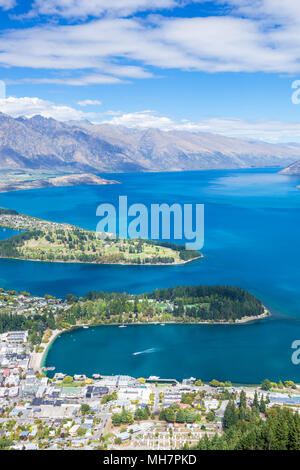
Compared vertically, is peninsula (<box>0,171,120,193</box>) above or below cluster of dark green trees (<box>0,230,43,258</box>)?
above

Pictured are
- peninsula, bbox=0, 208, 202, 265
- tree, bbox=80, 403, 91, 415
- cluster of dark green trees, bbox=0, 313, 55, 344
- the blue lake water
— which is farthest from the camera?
peninsula, bbox=0, 208, 202, 265

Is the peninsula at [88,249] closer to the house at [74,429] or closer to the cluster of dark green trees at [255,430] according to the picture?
the cluster of dark green trees at [255,430]

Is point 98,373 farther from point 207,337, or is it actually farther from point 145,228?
point 145,228

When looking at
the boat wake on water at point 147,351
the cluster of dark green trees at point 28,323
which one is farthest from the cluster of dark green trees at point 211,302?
the cluster of dark green trees at point 28,323

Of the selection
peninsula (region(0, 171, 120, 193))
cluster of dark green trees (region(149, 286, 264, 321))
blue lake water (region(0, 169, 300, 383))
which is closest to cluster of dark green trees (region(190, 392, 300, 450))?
blue lake water (region(0, 169, 300, 383))

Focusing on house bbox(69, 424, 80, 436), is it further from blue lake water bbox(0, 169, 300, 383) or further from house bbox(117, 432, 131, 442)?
blue lake water bbox(0, 169, 300, 383)

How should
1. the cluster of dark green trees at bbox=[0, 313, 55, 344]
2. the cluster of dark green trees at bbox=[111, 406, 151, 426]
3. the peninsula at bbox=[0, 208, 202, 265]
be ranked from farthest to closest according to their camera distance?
the peninsula at bbox=[0, 208, 202, 265], the cluster of dark green trees at bbox=[0, 313, 55, 344], the cluster of dark green trees at bbox=[111, 406, 151, 426]
